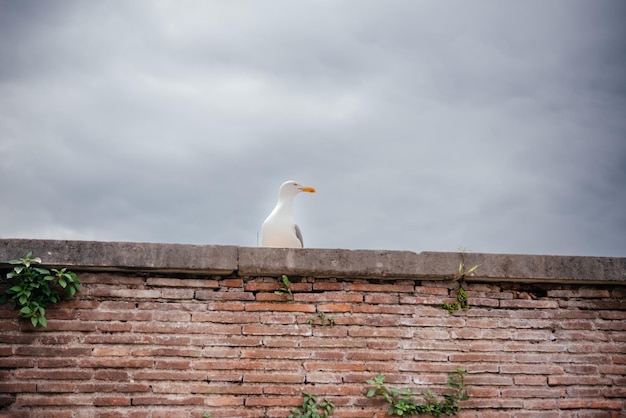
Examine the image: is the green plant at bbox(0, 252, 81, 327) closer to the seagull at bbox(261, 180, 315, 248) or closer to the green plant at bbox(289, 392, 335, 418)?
the seagull at bbox(261, 180, 315, 248)

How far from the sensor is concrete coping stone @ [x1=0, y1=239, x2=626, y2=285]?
14.6 ft

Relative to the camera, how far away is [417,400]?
449 centimetres

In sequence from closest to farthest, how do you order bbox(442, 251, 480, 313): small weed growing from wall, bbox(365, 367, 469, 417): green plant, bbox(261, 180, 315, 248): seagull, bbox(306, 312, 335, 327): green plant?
bbox(365, 367, 469, 417): green plant, bbox(306, 312, 335, 327): green plant, bbox(442, 251, 480, 313): small weed growing from wall, bbox(261, 180, 315, 248): seagull

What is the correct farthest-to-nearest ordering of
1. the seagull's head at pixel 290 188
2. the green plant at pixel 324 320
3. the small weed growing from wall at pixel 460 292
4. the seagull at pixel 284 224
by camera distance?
1. the seagull's head at pixel 290 188
2. the seagull at pixel 284 224
3. the small weed growing from wall at pixel 460 292
4. the green plant at pixel 324 320

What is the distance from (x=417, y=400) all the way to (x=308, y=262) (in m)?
1.50

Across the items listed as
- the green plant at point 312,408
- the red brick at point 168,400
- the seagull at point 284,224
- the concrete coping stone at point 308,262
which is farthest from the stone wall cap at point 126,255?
the green plant at point 312,408

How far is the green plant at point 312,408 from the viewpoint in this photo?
4.31m

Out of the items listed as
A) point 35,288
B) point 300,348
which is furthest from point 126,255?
point 300,348

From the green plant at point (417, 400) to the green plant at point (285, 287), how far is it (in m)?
1.00

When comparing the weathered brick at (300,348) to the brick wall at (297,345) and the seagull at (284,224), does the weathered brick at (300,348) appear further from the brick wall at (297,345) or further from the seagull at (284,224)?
the seagull at (284,224)

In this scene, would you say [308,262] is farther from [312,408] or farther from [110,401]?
[110,401]

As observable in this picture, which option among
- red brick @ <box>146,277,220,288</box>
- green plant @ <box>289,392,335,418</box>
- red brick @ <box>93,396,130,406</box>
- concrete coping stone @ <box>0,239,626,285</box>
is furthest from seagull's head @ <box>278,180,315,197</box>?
red brick @ <box>93,396,130,406</box>

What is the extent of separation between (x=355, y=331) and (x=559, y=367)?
187 centimetres

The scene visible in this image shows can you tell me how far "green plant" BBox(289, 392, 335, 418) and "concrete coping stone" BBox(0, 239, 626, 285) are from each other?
1.05m
